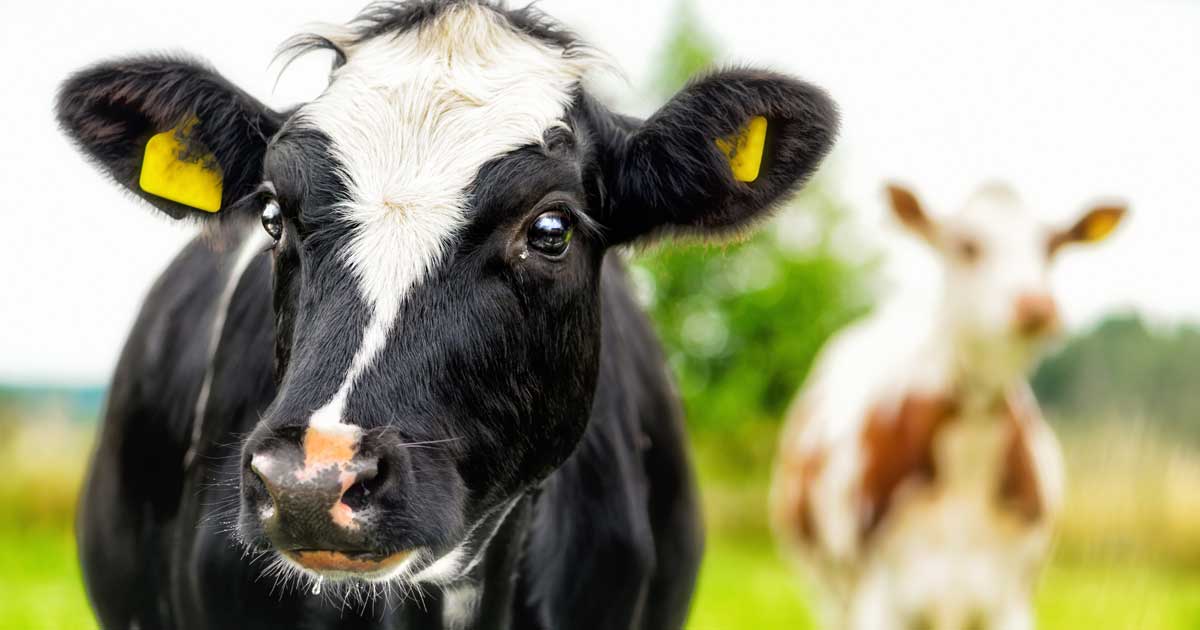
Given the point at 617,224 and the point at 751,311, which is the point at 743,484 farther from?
the point at 617,224

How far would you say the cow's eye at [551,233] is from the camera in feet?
9.36

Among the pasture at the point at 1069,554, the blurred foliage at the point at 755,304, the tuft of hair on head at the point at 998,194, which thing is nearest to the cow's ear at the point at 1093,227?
the tuft of hair on head at the point at 998,194

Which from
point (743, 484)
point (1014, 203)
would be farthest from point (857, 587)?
point (743, 484)

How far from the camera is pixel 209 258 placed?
174 inches

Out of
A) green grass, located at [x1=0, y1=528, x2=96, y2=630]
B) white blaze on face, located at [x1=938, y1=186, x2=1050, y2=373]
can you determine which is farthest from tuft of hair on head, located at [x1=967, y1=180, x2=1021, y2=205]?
green grass, located at [x1=0, y1=528, x2=96, y2=630]

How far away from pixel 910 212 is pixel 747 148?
4.47 m

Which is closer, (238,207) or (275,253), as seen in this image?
(275,253)

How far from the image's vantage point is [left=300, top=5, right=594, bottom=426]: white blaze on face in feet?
8.66

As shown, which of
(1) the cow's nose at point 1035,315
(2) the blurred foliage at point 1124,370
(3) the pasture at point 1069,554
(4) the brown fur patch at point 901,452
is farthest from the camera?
(2) the blurred foliage at point 1124,370

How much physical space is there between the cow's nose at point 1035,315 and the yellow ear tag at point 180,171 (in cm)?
469

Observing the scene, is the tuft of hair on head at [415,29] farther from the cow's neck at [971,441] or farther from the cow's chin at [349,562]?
the cow's neck at [971,441]

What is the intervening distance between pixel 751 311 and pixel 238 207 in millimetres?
24797

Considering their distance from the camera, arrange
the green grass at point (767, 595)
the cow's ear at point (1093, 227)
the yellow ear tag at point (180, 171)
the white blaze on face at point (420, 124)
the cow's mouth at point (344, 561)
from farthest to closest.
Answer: the green grass at point (767, 595) < the cow's ear at point (1093, 227) < the yellow ear tag at point (180, 171) < the white blaze on face at point (420, 124) < the cow's mouth at point (344, 561)

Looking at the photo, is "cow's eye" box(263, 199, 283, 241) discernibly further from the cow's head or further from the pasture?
the pasture
